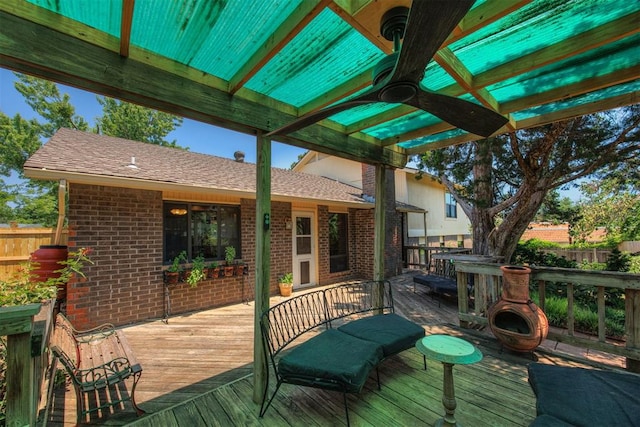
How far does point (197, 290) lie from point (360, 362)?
4818 mm

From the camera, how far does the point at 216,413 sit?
2.51 metres

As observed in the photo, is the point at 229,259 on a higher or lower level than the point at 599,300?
higher

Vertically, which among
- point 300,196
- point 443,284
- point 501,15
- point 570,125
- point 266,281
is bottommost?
point 443,284

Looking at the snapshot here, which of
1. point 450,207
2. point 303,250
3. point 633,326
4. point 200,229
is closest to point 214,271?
point 200,229

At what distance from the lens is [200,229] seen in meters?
6.23

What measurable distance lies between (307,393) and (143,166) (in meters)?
5.34

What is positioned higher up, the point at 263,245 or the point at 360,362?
the point at 263,245

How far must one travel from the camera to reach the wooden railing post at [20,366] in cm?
154

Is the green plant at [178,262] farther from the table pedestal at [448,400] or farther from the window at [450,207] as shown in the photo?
the window at [450,207]

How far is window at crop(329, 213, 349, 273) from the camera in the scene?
30.0 ft

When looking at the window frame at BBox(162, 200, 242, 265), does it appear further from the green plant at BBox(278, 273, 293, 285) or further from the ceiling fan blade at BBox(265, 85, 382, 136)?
the ceiling fan blade at BBox(265, 85, 382, 136)

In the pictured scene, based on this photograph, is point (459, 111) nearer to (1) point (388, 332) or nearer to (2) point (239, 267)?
(1) point (388, 332)

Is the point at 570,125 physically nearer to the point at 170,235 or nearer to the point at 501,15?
the point at 501,15

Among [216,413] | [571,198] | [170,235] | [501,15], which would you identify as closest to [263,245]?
[216,413]
